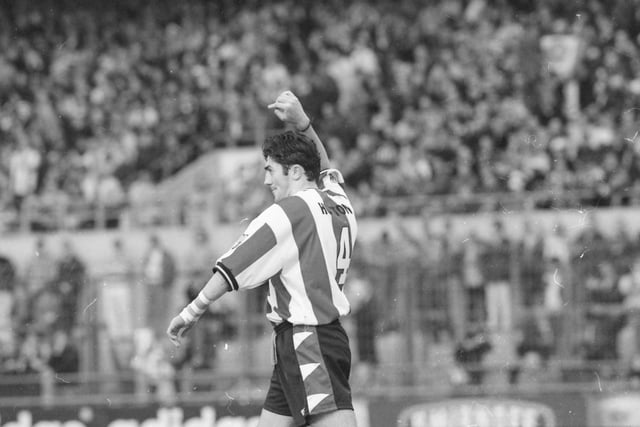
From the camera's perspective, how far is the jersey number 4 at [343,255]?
20.5ft

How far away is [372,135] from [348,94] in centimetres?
136

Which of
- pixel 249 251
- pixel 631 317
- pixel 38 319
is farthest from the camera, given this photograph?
pixel 38 319

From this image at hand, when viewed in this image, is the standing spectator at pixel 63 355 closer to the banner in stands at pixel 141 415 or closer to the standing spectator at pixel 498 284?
the banner in stands at pixel 141 415

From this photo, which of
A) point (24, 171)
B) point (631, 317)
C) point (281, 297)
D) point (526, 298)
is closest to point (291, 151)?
point (281, 297)

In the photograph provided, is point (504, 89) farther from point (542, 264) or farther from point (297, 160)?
point (297, 160)

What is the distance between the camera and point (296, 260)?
6.12 metres

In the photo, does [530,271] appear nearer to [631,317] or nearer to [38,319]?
[631,317]

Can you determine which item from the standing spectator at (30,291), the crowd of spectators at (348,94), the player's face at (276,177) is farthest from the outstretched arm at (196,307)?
the crowd of spectators at (348,94)

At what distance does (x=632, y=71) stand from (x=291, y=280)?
12.0 meters

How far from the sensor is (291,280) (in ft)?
20.1

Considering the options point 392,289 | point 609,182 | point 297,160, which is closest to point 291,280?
point 297,160

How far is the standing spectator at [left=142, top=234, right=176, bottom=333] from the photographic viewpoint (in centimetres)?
1286

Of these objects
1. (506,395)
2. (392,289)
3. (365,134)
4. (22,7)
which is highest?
(22,7)

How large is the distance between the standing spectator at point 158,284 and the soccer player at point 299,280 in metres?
6.64
